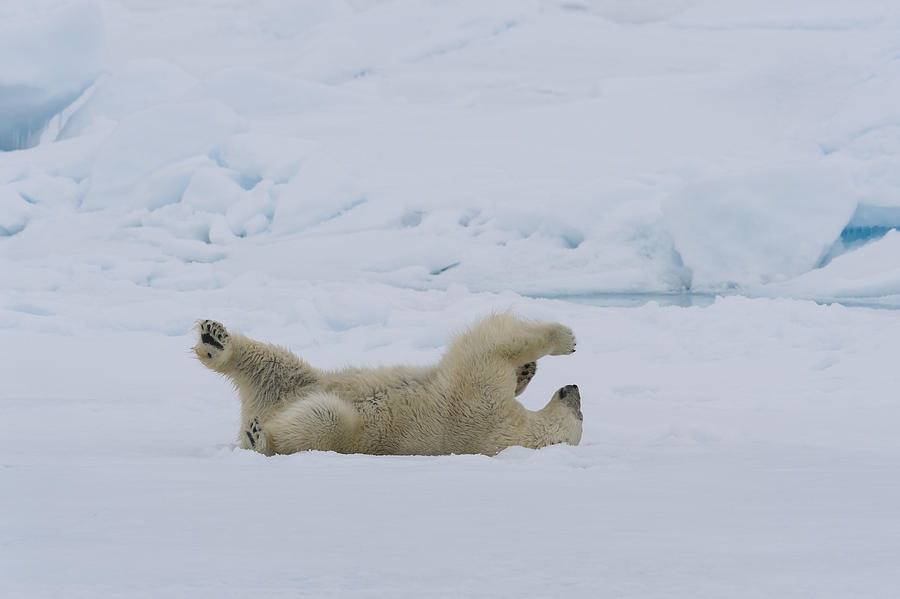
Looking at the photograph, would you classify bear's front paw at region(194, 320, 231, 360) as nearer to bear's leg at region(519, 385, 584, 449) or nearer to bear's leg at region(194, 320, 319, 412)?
bear's leg at region(194, 320, 319, 412)

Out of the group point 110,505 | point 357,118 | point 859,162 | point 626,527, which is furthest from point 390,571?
point 357,118

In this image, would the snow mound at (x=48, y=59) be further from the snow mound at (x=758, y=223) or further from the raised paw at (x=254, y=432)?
the raised paw at (x=254, y=432)

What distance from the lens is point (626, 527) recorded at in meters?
1.62

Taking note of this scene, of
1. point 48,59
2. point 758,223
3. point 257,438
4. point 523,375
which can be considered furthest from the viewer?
point 48,59

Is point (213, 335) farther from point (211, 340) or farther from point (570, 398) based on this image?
point (570, 398)

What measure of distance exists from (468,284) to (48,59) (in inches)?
416

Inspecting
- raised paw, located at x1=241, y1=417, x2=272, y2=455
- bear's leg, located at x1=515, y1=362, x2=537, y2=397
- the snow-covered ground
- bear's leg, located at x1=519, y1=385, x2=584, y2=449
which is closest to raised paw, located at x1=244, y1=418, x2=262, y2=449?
raised paw, located at x1=241, y1=417, x2=272, y2=455

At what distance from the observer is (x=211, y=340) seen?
9.43ft

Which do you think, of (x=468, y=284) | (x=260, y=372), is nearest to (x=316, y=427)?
(x=260, y=372)

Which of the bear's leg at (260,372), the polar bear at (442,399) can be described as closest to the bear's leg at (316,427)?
the polar bear at (442,399)

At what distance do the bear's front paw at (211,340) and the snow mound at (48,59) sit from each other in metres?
14.6

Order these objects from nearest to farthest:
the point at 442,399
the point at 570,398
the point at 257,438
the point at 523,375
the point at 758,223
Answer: the point at 257,438
the point at 442,399
the point at 570,398
the point at 523,375
the point at 758,223

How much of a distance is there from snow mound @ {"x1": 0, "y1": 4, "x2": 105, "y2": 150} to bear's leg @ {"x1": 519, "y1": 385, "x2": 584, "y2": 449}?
15.1 meters

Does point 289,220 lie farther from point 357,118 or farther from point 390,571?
point 390,571
